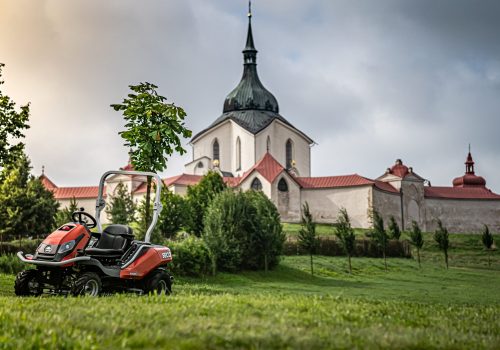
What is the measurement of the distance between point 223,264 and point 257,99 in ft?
186

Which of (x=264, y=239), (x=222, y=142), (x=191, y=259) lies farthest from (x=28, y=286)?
(x=222, y=142)

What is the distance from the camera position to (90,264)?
1223 centimetres

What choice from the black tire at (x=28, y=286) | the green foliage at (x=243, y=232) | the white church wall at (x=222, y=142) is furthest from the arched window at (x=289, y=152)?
the black tire at (x=28, y=286)

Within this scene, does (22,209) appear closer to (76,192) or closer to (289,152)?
(76,192)

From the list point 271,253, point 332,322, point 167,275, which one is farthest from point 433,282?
point 332,322

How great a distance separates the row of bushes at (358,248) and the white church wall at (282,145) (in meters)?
33.8

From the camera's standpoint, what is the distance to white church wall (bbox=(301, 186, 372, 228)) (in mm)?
68500

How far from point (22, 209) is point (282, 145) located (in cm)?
4360

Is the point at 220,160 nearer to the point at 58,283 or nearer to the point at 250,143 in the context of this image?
the point at 250,143

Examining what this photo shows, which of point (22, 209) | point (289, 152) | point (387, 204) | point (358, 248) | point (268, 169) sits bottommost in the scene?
point (358, 248)

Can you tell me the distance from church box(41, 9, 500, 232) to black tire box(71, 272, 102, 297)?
52457 millimetres

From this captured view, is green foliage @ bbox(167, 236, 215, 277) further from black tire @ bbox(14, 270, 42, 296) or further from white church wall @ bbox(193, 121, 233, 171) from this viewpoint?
white church wall @ bbox(193, 121, 233, 171)

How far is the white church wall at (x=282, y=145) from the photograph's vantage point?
84.0 m

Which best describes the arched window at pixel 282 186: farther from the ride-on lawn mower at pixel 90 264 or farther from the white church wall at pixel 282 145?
the ride-on lawn mower at pixel 90 264
